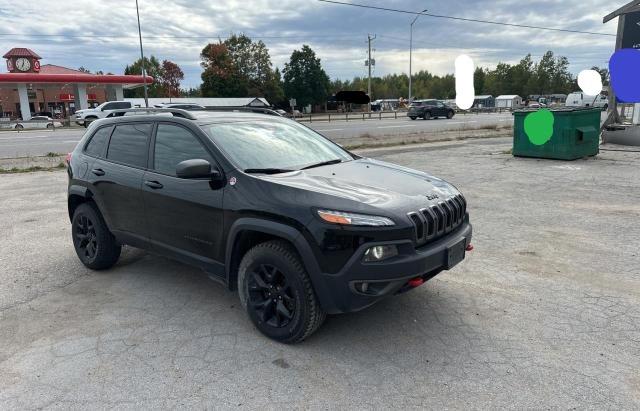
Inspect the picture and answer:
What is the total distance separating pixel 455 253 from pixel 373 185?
801mm

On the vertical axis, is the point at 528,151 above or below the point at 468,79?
below


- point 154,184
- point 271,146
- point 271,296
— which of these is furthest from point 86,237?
point 271,296

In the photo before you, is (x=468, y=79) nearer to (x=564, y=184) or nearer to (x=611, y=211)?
(x=564, y=184)

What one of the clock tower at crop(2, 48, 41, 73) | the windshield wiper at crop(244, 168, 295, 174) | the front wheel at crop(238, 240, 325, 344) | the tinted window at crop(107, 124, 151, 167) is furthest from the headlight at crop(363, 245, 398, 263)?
the clock tower at crop(2, 48, 41, 73)

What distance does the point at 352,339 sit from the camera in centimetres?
348

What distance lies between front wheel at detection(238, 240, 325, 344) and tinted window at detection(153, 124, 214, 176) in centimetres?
100

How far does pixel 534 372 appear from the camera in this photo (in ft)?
9.80

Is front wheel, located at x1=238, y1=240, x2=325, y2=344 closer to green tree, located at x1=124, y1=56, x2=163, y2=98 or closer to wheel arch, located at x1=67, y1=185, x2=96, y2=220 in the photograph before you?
wheel arch, located at x1=67, y1=185, x2=96, y2=220

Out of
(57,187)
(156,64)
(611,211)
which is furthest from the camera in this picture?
(156,64)

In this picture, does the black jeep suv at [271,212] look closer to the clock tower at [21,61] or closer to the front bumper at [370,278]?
the front bumper at [370,278]

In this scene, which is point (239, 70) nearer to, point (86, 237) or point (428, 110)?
point (428, 110)

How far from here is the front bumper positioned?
9.87ft

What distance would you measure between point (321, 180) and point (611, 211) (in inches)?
220

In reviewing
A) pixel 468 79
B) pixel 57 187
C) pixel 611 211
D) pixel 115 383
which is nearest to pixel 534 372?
pixel 115 383
